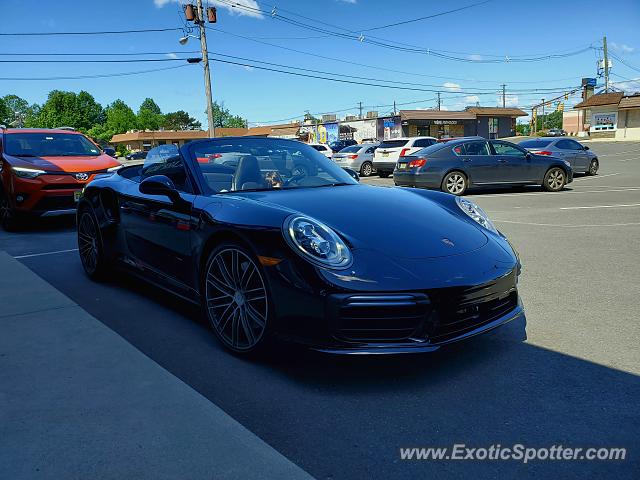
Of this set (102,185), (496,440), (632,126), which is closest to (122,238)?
(102,185)

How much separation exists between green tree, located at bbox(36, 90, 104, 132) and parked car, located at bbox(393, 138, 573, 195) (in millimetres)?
108087

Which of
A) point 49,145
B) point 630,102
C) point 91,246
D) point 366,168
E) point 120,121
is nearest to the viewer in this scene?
point 91,246

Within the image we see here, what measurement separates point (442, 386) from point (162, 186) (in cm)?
227

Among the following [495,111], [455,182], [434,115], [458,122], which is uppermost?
[495,111]

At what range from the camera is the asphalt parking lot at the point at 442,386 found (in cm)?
227

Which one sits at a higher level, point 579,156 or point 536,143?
point 536,143

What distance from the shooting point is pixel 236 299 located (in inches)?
129

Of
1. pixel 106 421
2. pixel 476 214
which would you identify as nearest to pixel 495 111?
pixel 476 214

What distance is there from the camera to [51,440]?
2418 millimetres

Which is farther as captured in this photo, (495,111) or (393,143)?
(495,111)

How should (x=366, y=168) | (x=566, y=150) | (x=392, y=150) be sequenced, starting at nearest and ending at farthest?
(x=566, y=150)
(x=392, y=150)
(x=366, y=168)

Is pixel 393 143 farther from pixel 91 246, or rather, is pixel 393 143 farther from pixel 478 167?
pixel 91 246

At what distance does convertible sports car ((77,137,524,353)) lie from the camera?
277 centimetres

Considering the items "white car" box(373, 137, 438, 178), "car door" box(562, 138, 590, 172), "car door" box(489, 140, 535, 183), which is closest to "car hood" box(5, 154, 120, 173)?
"car door" box(489, 140, 535, 183)
